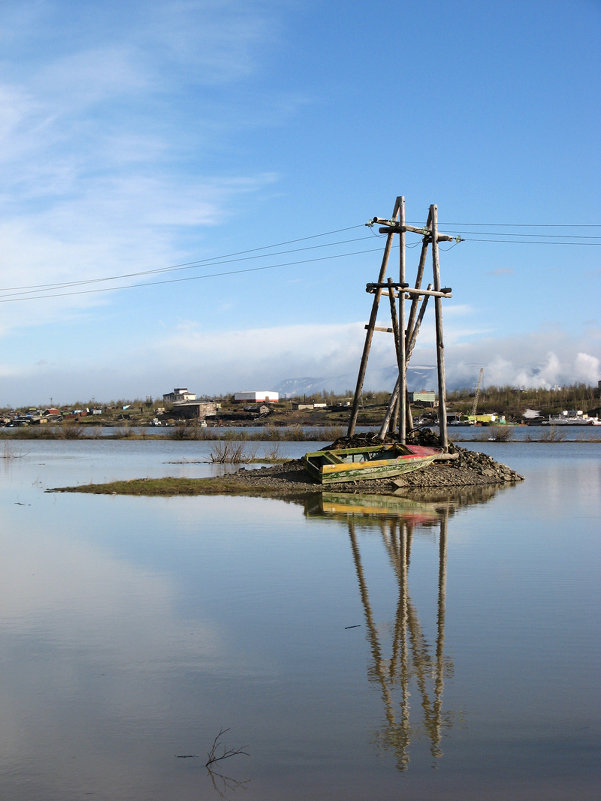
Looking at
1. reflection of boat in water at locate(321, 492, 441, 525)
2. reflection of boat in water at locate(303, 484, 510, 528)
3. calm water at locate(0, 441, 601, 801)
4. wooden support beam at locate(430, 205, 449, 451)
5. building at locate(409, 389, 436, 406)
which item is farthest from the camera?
building at locate(409, 389, 436, 406)

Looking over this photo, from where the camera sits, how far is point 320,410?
103 m

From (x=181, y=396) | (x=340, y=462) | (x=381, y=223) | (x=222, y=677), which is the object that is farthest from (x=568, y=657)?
(x=181, y=396)

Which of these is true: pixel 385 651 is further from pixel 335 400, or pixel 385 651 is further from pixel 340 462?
pixel 335 400

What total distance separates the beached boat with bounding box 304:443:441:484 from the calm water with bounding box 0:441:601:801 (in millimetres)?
7588

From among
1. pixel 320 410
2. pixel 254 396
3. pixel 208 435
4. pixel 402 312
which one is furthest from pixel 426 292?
pixel 254 396

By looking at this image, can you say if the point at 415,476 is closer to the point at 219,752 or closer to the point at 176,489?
the point at 176,489

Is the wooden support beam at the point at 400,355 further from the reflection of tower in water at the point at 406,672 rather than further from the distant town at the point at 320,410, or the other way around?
the distant town at the point at 320,410

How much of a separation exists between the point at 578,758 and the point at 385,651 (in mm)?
2244

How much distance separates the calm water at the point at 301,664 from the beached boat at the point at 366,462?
759 cm

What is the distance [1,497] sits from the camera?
20.8 metres

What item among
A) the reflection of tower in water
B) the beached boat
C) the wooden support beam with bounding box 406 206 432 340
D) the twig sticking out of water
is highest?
the wooden support beam with bounding box 406 206 432 340

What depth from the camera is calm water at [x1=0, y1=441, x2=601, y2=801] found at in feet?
16.5

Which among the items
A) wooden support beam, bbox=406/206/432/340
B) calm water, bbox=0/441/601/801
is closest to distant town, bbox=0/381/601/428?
wooden support beam, bbox=406/206/432/340

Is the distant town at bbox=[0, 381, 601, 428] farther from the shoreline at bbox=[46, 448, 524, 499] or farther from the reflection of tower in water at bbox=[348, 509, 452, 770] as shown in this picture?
the reflection of tower in water at bbox=[348, 509, 452, 770]
